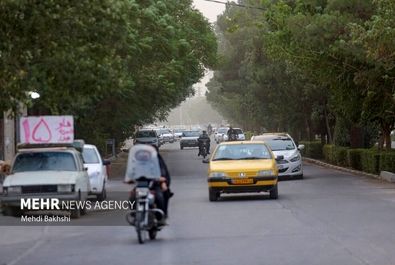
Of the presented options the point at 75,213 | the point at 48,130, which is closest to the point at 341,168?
the point at 48,130

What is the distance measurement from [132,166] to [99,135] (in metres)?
31.9

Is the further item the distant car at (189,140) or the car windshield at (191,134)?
the car windshield at (191,134)

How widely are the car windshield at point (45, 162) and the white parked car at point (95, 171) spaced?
2.78 m

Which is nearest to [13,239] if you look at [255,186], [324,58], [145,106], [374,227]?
[374,227]

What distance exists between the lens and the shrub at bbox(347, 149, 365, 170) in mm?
39438

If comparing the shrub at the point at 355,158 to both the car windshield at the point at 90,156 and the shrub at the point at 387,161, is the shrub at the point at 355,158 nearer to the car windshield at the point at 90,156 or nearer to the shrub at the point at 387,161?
the shrub at the point at 387,161

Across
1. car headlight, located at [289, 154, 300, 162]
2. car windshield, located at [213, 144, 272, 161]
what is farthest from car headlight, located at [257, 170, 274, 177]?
car headlight, located at [289, 154, 300, 162]

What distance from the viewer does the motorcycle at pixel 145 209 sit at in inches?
580

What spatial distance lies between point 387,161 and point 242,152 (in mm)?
10484

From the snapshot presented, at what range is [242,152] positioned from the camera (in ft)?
81.7

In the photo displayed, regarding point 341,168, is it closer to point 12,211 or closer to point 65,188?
point 12,211

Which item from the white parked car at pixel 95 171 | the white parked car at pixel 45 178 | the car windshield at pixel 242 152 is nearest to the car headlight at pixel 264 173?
the car windshield at pixel 242 152

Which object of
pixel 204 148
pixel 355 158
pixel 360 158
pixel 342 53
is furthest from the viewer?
pixel 204 148

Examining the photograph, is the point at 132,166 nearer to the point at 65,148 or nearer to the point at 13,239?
the point at 13,239
